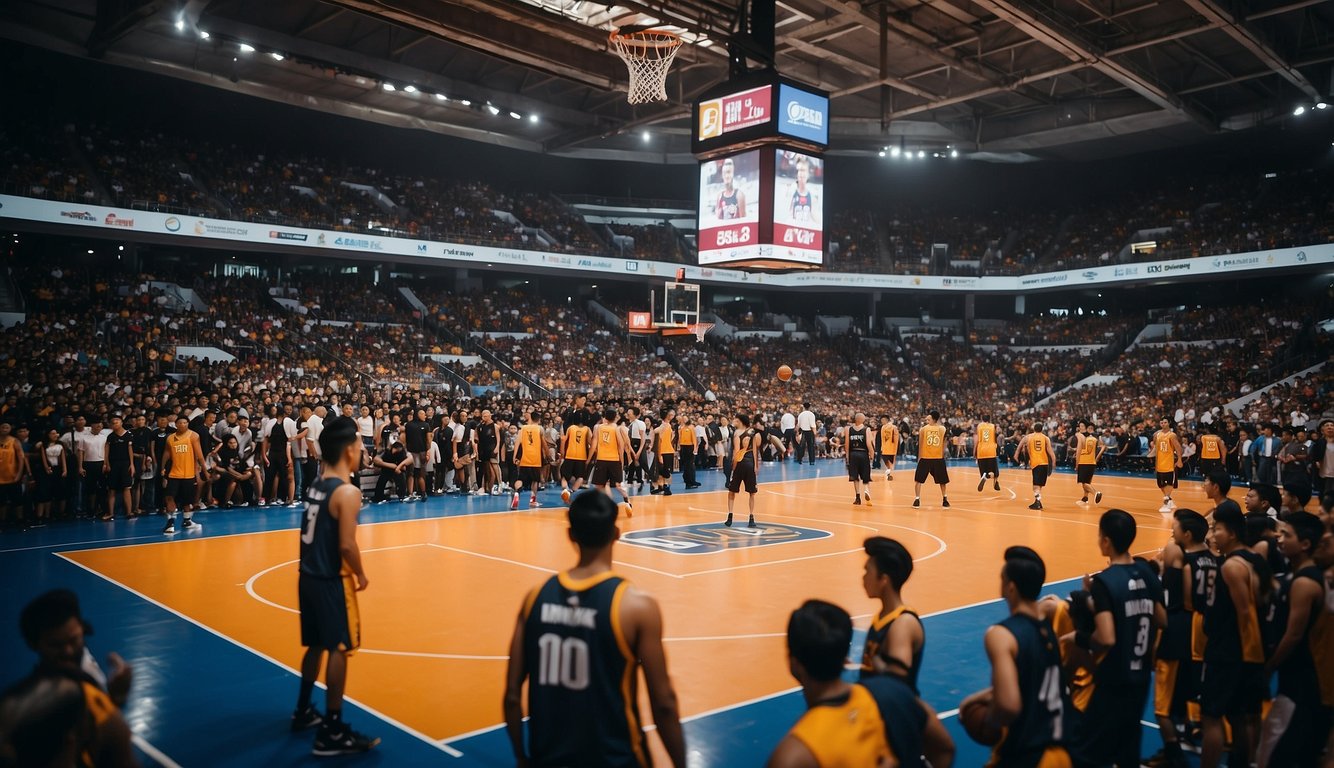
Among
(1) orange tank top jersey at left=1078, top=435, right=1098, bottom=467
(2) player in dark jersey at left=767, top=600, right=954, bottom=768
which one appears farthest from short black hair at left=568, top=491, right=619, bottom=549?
(1) orange tank top jersey at left=1078, top=435, right=1098, bottom=467

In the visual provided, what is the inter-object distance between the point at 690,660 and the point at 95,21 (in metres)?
25.7

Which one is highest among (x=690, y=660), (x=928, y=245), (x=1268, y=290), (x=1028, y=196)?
(x=1028, y=196)

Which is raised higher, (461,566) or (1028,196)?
(1028,196)

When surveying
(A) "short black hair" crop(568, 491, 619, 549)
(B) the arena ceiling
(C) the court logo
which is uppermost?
(B) the arena ceiling

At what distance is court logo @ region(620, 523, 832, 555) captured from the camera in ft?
37.8

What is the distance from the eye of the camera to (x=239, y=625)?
746 cm

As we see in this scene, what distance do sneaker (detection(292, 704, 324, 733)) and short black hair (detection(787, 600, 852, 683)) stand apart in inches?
152

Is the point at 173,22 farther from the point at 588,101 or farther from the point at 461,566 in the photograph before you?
the point at 461,566

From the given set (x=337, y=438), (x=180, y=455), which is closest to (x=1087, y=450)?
(x=337, y=438)

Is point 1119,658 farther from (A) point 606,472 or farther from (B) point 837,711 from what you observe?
(A) point 606,472

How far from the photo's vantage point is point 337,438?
5066 millimetres

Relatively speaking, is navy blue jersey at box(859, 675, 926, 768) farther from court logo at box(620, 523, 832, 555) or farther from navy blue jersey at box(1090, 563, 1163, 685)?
court logo at box(620, 523, 832, 555)

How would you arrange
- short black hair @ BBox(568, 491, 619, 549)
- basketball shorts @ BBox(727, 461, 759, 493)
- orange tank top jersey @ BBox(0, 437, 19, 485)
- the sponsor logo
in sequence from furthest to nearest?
1. the sponsor logo
2. basketball shorts @ BBox(727, 461, 759, 493)
3. orange tank top jersey @ BBox(0, 437, 19, 485)
4. short black hair @ BBox(568, 491, 619, 549)

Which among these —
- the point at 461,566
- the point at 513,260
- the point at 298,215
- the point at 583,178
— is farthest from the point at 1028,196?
the point at 461,566
